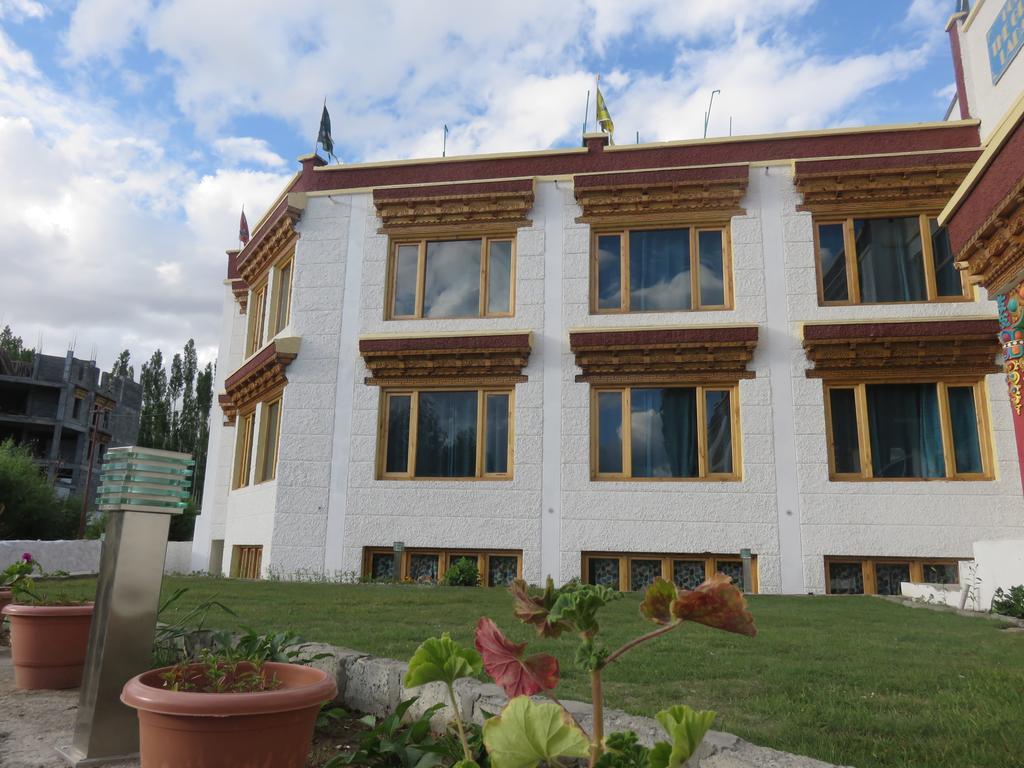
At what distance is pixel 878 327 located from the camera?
461 inches

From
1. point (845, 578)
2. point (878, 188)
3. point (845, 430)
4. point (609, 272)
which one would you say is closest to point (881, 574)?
point (845, 578)

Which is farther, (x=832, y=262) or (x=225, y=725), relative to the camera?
(x=832, y=262)

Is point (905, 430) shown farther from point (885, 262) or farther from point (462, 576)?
point (462, 576)

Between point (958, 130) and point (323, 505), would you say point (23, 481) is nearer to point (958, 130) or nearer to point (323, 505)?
point (323, 505)

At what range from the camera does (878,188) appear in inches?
487

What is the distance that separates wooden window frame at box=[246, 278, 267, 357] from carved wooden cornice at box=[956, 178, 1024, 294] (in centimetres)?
1277

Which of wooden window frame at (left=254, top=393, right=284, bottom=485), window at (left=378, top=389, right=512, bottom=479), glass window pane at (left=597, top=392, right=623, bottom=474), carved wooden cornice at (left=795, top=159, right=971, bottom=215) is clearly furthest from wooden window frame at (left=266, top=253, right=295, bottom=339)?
carved wooden cornice at (left=795, top=159, right=971, bottom=215)

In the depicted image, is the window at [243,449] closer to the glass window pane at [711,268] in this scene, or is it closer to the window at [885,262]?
the glass window pane at [711,268]

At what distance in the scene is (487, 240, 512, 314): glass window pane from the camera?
1345 cm

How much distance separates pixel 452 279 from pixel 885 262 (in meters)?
7.17

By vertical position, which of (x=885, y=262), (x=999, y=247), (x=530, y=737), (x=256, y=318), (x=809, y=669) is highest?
(x=256, y=318)

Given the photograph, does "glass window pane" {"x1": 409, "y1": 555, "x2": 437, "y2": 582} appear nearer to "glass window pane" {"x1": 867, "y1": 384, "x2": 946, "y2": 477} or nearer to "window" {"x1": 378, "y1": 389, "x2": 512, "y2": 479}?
"window" {"x1": 378, "y1": 389, "x2": 512, "y2": 479}

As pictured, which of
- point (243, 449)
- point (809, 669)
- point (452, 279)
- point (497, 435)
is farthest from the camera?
point (243, 449)

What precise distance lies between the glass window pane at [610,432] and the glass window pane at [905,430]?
3.80 metres
